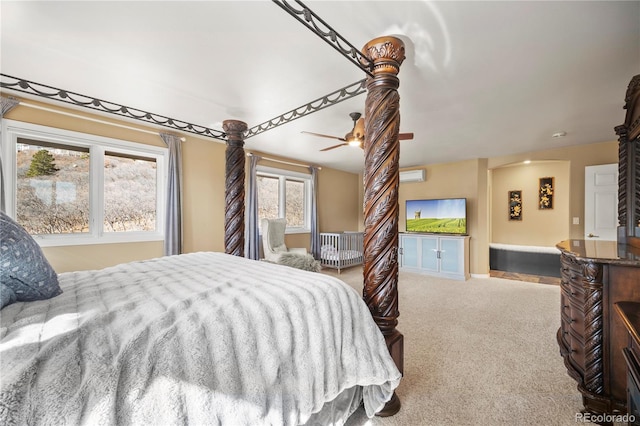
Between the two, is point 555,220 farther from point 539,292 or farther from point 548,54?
point 548,54

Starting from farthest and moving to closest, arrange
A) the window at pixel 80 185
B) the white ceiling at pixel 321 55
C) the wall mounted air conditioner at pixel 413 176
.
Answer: the wall mounted air conditioner at pixel 413 176
the window at pixel 80 185
the white ceiling at pixel 321 55

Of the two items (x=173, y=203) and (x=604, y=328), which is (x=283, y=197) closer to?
(x=173, y=203)

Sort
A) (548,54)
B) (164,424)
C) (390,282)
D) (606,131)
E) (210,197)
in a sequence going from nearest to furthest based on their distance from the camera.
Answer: (164,424) < (390,282) < (548,54) < (606,131) < (210,197)

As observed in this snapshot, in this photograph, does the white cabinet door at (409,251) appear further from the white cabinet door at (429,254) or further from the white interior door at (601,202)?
the white interior door at (601,202)

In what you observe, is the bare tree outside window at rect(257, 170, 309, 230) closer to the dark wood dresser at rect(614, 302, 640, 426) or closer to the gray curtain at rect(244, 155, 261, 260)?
the gray curtain at rect(244, 155, 261, 260)

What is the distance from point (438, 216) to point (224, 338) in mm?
5360

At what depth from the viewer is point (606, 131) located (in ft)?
11.5

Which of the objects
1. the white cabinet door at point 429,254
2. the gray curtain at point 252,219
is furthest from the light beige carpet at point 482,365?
the gray curtain at point 252,219

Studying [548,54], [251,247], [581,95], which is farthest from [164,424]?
[581,95]

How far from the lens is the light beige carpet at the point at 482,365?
1496mm

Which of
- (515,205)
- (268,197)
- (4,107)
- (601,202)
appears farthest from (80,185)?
(515,205)

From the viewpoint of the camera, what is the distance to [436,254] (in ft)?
16.8

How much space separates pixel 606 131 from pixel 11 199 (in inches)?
284

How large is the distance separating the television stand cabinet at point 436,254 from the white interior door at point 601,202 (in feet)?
5.75
